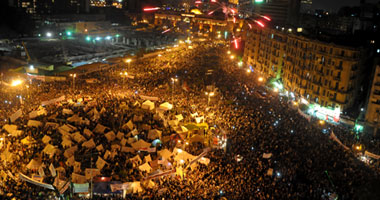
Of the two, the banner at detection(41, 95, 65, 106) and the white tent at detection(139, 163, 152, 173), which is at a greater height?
the banner at detection(41, 95, 65, 106)

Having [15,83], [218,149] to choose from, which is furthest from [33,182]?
[15,83]

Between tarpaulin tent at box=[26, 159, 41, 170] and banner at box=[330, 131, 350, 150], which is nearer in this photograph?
tarpaulin tent at box=[26, 159, 41, 170]

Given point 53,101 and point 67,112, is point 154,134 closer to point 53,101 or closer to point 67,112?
point 67,112

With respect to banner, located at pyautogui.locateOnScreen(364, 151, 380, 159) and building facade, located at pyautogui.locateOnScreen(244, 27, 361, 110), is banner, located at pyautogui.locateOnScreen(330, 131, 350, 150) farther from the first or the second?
building facade, located at pyautogui.locateOnScreen(244, 27, 361, 110)

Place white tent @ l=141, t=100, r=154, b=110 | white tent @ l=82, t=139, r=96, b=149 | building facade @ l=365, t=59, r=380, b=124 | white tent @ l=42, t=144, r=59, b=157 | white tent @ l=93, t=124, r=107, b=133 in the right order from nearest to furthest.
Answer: white tent @ l=42, t=144, r=59, b=157 → white tent @ l=82, t=139, r=96, b=149 → white tent @ l=93, t=124, r=107, b=133 → white tent @ l=141, t=100, r=154, b=110 → building facade @ l=365, t=59, r=380, b=124

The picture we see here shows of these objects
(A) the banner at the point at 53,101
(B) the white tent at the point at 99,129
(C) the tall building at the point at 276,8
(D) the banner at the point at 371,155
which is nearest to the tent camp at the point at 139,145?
(B) the white tent at the point at 99,129

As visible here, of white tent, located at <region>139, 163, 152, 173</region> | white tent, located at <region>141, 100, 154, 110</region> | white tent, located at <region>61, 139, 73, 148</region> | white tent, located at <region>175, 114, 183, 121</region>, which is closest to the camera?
white tent, located at <region>139, 163, 152, 173</region>

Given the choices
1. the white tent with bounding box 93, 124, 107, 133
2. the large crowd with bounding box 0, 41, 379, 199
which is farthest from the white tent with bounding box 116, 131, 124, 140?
the white tent with bounding box 93, 124, 107, 133
